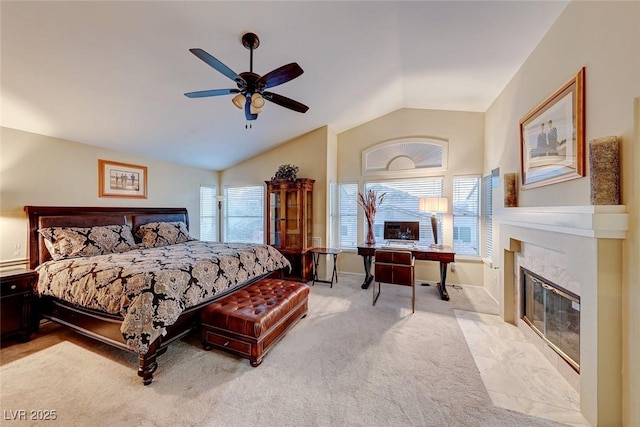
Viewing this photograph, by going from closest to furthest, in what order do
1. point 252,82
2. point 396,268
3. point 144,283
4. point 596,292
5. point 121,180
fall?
point 596,292
point 144,283
point 252,82
point 396,268
point 121,180

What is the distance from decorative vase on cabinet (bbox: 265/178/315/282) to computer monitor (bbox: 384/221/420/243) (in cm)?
152

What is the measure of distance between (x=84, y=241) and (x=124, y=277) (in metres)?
1.64

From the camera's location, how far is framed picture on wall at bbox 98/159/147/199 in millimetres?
3766

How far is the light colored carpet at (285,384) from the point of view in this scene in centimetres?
162

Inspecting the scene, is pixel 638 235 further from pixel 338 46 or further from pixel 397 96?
pixel 397 96

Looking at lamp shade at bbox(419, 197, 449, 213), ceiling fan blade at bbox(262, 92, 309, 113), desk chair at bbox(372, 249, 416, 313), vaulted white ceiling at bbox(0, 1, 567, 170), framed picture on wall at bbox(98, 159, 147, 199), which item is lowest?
desk chair at bbox(372, 249, 416, 313)

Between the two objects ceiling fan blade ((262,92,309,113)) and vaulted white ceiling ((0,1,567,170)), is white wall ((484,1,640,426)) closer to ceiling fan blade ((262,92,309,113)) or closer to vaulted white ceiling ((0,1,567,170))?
vaulted white ceiling ((0,1,567,170))

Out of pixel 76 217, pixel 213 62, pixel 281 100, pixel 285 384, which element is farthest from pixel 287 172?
pixel 285 384

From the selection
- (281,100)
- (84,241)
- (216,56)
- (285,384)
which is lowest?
(285,384)

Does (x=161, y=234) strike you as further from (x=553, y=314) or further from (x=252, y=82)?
(x=553, y=314)

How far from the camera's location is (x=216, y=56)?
8.36ft

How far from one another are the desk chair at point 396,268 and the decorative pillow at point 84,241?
12.1 ft

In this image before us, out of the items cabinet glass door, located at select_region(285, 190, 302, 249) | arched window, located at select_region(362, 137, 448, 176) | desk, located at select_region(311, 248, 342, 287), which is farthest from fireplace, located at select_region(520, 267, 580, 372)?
cabinet glass door, located at select_region(285, 190, 302, 249)

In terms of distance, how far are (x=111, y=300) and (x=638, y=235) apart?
3.85 meters
